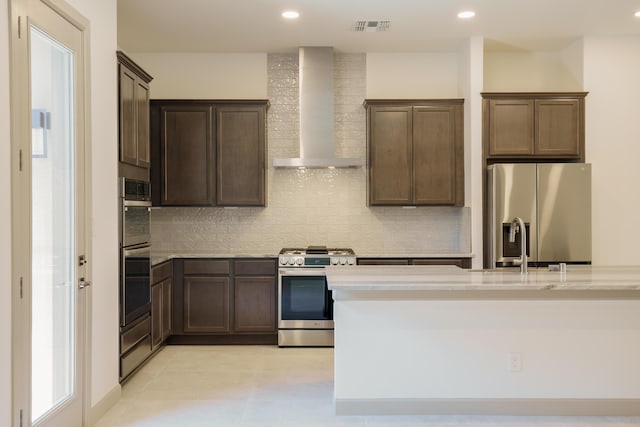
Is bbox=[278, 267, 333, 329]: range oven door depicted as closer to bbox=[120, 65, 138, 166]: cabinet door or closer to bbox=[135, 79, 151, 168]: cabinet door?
bbox=[135, 79, 151, 168]: cabinet door

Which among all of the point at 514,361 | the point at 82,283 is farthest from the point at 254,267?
the point at 514,361

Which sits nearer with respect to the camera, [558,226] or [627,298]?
[627,298]

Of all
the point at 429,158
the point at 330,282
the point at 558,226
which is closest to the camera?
the point at 330,282

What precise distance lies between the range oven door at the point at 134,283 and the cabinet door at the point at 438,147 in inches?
113

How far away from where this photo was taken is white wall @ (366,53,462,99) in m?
6.09

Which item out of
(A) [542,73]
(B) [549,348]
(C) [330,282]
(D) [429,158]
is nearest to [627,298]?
(B) [549,348]

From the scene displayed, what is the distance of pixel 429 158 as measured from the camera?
5734 mm

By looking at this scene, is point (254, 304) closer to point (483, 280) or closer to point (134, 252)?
point (134, 252)

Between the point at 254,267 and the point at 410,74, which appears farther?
the point at 410,74

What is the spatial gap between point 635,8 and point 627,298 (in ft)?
9.22

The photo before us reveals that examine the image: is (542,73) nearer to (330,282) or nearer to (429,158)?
(429,158)

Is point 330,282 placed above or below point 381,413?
above

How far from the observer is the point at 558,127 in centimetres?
549

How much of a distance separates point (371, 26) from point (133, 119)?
7.83ft
